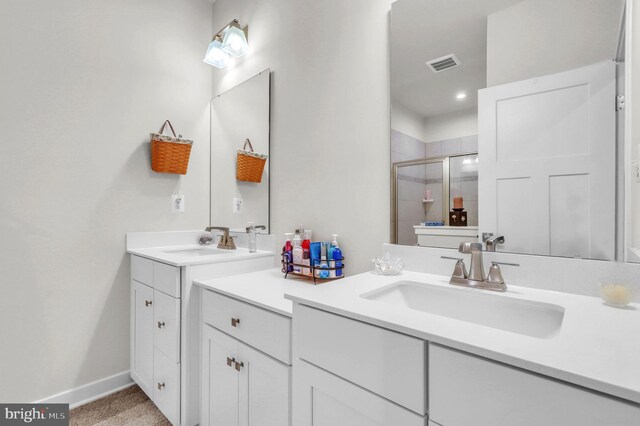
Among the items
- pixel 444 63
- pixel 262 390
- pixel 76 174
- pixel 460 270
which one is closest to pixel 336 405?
pixel 262 390

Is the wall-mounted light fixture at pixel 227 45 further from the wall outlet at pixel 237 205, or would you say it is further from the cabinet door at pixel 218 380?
the cabinet door at pixel 218 380

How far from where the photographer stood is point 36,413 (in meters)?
1.69

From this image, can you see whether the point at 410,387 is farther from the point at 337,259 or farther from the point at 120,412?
the point at 120,412

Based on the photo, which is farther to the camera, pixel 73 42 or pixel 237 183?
pixel 237 183

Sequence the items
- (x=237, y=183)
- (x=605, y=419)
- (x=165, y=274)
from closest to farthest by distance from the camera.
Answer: (x=605, y=419)
(x=165, y=274)
(x=237, y=183)

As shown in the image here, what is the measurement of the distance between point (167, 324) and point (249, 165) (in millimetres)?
1089

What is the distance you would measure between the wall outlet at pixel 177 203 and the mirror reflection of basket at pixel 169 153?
0.18 m

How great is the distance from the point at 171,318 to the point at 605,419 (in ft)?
5.25

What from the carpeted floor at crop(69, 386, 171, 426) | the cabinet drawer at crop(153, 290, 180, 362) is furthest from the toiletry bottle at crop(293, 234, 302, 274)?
the carpeted floor at crop(69, 386, 171, 426)

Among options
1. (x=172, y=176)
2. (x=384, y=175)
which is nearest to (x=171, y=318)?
(x=172, y=176)

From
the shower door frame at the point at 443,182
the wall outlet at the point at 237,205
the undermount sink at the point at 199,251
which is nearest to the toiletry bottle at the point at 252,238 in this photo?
the undermount sink at the point at 199,251

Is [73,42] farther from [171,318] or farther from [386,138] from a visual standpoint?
[386,138]

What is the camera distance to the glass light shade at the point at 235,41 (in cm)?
211

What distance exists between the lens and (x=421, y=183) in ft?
4.42
